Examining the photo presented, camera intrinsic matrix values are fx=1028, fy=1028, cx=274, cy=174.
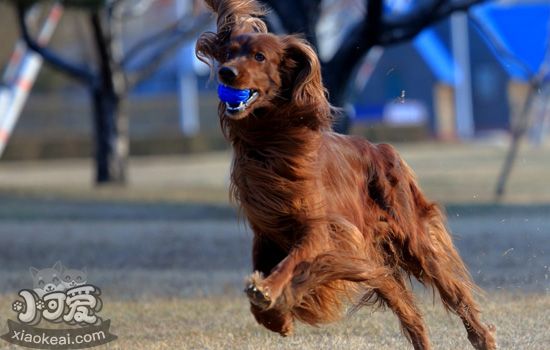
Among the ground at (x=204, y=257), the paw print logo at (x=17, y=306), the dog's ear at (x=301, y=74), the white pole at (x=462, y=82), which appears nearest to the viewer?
the dog's ear at (x=301, y=74)

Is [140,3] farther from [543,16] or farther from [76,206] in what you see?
[543,16]

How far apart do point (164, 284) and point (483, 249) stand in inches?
140

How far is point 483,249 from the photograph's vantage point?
1056cm

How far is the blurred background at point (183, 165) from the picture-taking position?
834cm

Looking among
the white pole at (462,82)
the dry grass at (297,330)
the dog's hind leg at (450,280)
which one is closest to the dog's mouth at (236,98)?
the dog's hind leg at (450,280)

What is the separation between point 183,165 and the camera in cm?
3025

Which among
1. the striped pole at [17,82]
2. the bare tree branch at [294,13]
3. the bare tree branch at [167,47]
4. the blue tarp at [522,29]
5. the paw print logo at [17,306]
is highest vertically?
the bare tree branch at [294,13]

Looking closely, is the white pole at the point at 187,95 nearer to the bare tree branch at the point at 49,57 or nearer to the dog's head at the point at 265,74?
the bare tree branch at the point at 49,57

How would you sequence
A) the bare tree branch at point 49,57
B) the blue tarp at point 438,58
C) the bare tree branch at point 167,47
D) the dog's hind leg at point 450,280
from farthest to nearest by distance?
Result: the blue tarp at point 438,58
the bare tree branch at point 167,47
the bare tree branch at point 49,57
the dog's hind leg at point 450,280

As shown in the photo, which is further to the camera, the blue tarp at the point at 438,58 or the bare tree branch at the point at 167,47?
the blue tarp at the point at 438,58

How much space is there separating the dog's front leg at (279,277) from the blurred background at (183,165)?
42.5 inches

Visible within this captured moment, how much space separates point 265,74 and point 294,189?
56 centimetres

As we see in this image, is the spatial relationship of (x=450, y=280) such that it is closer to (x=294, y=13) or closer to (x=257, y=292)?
(x=257, y=292)

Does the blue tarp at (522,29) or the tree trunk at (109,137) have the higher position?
the blue tarp at (522,29)
